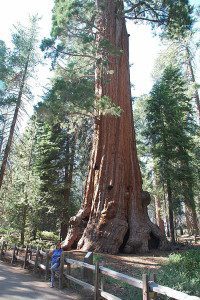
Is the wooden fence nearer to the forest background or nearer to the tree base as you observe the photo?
the tree base

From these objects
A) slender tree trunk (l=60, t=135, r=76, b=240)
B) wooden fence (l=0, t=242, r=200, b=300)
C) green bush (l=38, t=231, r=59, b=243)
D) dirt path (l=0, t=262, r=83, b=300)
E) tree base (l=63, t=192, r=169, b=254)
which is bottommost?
dirt path (l=0, t=262, r=83, b=300)

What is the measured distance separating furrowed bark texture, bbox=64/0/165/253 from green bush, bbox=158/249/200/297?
2.68m

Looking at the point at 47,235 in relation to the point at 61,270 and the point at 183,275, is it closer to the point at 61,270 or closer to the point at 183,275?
the point at 61,270

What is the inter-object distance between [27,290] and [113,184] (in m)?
6.34

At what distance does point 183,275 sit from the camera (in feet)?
26.7

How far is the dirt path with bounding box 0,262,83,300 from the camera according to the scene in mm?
7805

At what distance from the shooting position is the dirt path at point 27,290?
7805 mm

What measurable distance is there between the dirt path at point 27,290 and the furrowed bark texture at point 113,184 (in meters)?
3.24

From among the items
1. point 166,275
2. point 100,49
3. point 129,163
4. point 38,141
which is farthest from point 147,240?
point 38,141

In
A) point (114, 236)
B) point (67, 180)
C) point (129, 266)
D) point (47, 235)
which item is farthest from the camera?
point (47, 235)

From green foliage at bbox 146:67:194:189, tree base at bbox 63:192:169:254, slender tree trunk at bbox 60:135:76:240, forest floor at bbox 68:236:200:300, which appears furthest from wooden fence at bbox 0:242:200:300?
green foliage at bbox 146:67:194:189

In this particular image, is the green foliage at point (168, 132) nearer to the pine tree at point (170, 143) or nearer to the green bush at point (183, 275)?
the pine tree at point (170, 143)

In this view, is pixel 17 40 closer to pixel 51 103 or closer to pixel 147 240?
pixel 51 103

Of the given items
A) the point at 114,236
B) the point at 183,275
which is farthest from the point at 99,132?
the point at 183,275
